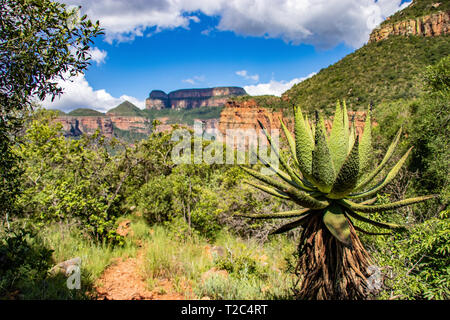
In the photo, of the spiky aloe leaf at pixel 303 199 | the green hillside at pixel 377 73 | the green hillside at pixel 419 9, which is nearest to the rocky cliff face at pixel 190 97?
the green hillside at pixel 419 9

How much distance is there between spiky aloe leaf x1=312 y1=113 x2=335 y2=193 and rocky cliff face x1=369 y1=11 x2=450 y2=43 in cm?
4705

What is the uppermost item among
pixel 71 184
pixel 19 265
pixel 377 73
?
pixel 377 73

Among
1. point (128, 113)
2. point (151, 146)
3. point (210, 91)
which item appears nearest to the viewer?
point (151, 146)

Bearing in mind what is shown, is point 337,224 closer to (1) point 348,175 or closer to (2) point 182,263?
(1) point 348,175

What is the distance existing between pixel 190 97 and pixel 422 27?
423 ft

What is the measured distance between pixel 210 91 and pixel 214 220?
14890 centimetres

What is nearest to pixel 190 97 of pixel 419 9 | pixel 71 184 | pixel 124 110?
pixel 124 110

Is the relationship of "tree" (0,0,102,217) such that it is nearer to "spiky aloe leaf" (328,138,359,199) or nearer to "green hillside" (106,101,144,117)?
"spiky aloe leaf" (328,138,359,199)

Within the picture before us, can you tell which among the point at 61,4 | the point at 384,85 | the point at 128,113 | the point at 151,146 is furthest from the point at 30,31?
the point at 128,113

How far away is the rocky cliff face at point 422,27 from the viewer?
34.1 m

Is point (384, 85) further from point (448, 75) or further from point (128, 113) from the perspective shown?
point (128, 113)

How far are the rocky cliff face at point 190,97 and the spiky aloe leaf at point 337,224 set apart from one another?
14127 centimetres

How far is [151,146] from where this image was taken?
1017cm

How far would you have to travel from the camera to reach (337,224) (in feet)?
4.36
